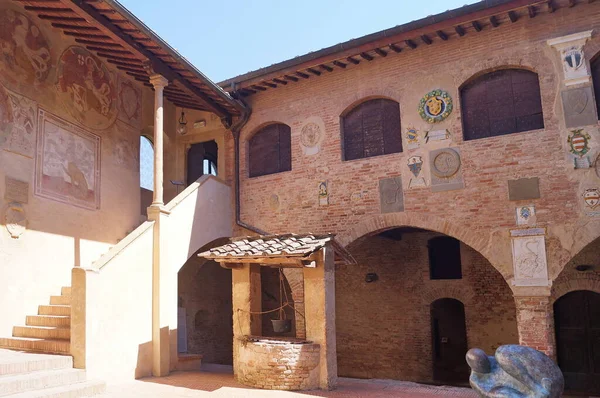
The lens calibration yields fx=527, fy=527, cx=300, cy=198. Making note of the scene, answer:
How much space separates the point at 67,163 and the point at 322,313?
5170 millimetres

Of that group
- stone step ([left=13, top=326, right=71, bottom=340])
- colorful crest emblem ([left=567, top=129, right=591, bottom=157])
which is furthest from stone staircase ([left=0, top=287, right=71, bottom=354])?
colorful crest emblem ([left=567, top=129, right=591, bottom=157])

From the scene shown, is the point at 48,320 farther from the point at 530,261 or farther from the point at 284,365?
the point at 530,261

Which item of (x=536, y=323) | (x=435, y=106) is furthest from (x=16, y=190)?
(x=536, y=323)

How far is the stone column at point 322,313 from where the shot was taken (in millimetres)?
7699

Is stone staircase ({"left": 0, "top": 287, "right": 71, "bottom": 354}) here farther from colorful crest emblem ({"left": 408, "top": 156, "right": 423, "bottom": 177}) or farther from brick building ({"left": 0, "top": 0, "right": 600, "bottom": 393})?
colorful crest emblem ({"left": 408, "top": 156, "right": 423, "bottom": 177})

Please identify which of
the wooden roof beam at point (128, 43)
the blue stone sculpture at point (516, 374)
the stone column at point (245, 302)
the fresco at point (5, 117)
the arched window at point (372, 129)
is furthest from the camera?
the arched window at point (372, 129)

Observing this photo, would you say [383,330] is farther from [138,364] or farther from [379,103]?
[138,364]

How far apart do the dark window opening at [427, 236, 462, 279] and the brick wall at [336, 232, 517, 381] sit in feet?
0.69

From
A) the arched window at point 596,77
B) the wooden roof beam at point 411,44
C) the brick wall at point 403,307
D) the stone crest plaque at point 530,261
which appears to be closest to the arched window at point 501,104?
the arched window at point 596,77

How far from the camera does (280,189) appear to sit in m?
10.9

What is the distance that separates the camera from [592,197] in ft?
26.3

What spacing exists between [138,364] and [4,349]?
6.06 feet

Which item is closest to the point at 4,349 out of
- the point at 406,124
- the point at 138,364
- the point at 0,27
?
the point at 138,364

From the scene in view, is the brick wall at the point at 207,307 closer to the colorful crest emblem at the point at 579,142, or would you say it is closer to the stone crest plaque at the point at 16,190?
the stone crest plaque at the point at 16,190
